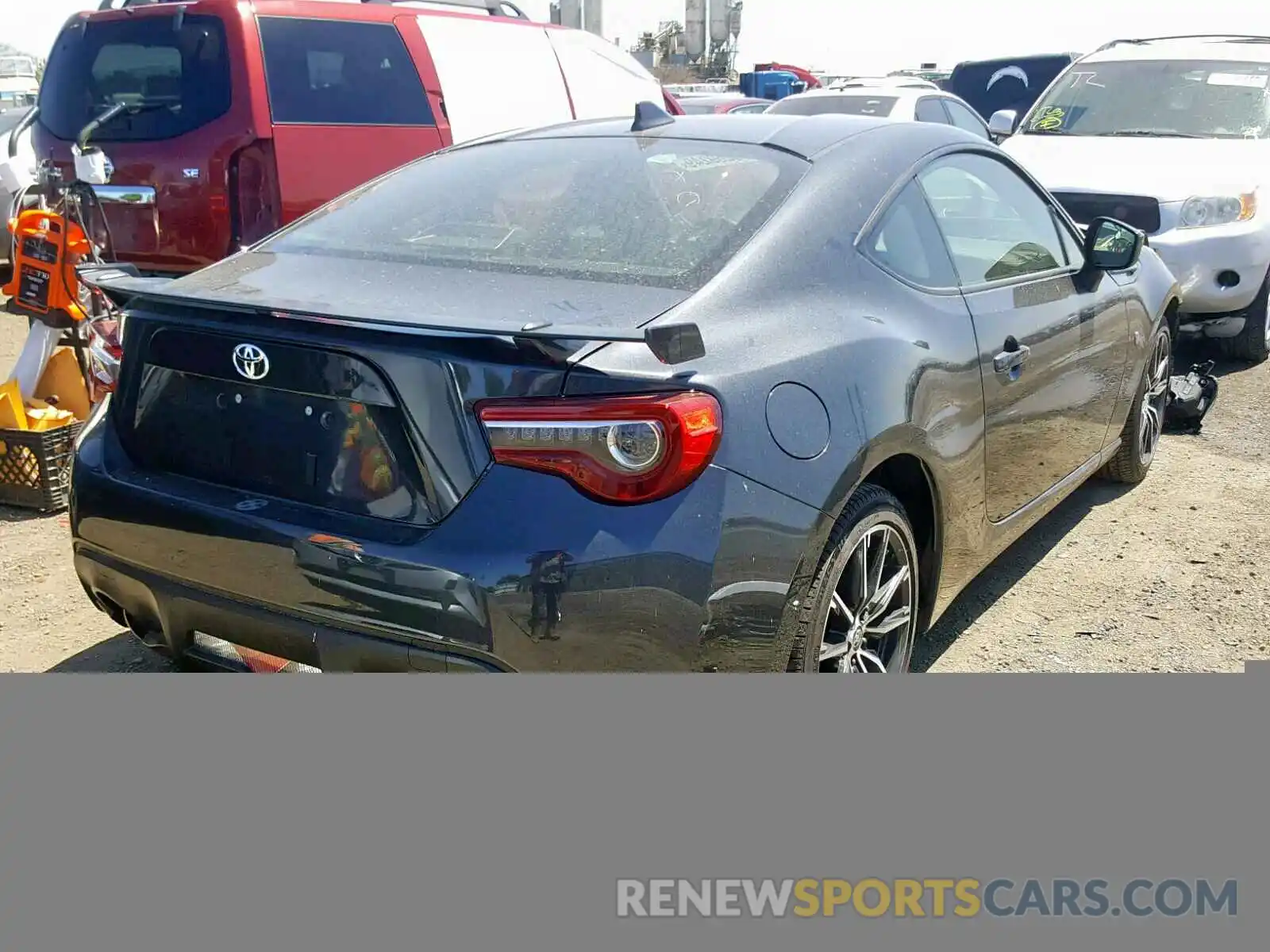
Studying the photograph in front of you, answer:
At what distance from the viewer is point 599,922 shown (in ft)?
5.32

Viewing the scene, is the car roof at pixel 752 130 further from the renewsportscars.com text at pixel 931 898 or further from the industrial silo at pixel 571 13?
the industrial silo at pixel 571 13

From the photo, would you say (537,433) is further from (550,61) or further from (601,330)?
(550,61)

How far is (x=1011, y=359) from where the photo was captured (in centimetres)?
318

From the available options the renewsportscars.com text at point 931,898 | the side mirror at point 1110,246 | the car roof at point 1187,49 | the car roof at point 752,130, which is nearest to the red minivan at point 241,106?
the car roof at point 752,130

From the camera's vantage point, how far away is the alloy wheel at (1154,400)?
15.7 feet

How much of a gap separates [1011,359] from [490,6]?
20.0 feet

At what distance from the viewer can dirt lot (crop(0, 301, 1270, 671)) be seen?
11.4 ft

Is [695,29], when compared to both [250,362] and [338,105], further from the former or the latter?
[250,362]

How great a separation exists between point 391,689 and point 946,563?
174 centimetres

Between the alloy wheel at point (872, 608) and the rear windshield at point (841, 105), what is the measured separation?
7.74m

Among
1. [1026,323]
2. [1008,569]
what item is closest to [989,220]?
[1026,323]

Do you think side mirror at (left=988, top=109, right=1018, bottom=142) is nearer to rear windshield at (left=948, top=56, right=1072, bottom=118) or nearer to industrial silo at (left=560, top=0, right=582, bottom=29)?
rear windshield at (left=948, top=56, right=1072, bottom=118)

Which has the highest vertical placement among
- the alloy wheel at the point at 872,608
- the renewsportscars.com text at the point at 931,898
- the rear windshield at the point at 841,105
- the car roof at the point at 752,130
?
the car roof at the point at 752,130

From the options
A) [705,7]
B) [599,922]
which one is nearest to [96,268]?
[599,922]
